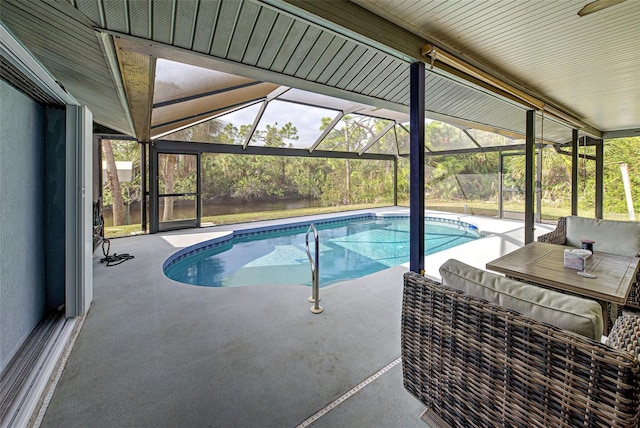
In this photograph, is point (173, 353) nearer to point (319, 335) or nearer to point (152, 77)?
point (319, 335)

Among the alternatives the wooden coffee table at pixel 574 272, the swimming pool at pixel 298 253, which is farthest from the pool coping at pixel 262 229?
the wooden coffee table at pixel 574 272

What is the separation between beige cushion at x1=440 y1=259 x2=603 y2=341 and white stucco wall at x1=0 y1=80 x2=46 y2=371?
2.80m

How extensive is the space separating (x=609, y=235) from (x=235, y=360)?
13.1ft

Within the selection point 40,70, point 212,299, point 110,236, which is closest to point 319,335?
point 212,299

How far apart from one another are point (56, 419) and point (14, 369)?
616 mm

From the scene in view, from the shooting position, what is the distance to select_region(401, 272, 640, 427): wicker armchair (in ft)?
2.95

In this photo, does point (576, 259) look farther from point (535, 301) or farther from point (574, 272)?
point (535, 301)

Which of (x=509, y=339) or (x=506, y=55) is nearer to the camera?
(x=509, y=339)

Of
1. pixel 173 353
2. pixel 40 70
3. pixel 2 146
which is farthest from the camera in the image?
pixel 173 353

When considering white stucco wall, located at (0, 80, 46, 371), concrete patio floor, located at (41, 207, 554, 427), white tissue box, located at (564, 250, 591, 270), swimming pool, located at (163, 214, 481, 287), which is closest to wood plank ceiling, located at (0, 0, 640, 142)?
white stucco wall, located at (0, 80, 46, 371)

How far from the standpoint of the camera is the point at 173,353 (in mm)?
2191

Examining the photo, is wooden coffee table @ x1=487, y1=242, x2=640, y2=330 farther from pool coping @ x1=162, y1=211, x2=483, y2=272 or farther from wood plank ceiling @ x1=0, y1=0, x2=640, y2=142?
pool coping @ x1=162, y1=211, x2=483, y2=272

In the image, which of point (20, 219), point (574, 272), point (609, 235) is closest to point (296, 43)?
point (20, 219)

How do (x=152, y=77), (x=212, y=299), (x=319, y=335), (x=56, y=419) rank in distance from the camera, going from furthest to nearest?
(x=212, y=299) < (x=152, y=77) < (x=319, y=335) < (x=56, y=419)
